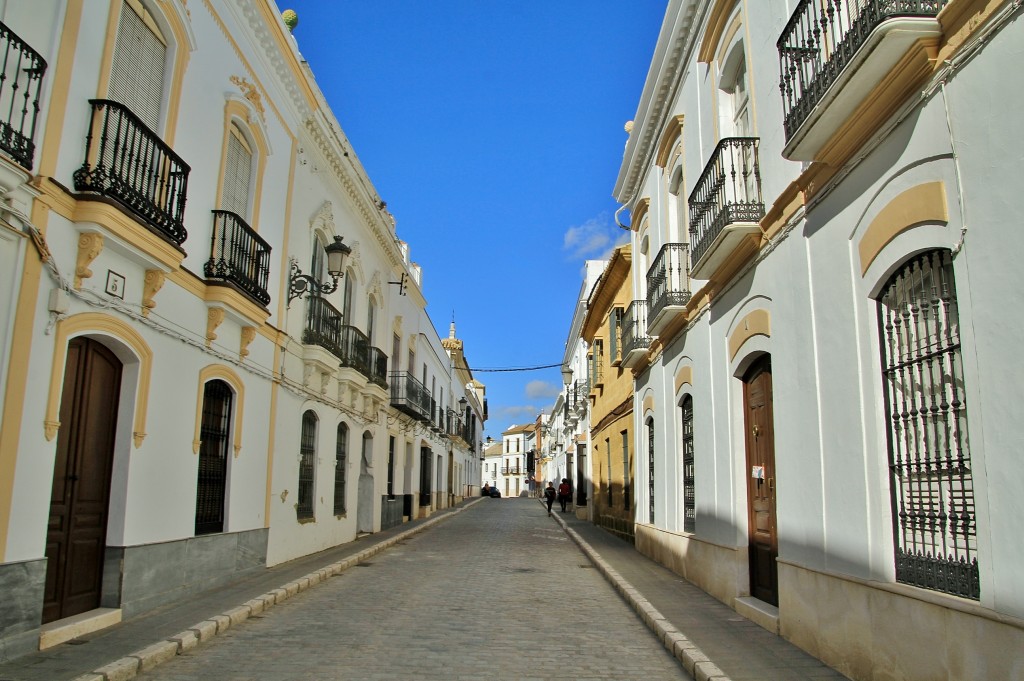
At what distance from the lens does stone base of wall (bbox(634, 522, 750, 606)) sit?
8.11 m

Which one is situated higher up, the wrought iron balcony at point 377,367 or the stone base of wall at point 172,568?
the wrought iron balcony at point 377,367

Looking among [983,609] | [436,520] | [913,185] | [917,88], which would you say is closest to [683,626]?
[983,609]

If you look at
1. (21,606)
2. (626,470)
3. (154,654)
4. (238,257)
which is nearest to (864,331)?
(154,654)

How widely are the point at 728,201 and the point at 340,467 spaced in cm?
1039

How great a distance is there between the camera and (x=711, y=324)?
9641 mm

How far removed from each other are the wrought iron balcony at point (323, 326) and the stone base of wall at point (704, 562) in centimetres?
673

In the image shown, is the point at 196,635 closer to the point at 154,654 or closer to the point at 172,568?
the point at 154,654

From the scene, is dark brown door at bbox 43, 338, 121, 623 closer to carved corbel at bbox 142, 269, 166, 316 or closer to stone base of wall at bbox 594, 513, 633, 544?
carved corbel at bbox 142, 269, 166, 316

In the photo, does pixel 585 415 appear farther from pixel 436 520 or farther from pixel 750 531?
pixel 750 531

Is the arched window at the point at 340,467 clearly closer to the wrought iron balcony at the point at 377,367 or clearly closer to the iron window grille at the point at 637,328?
the wrought iron balcony at the point at 377,367

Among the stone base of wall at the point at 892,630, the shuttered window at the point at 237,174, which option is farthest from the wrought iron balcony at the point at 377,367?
the stone base of wall at the point at 892,630

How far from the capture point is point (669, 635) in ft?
21.5

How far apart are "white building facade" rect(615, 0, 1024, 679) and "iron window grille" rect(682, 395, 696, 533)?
4.18 ft

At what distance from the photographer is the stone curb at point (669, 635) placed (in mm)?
5445
